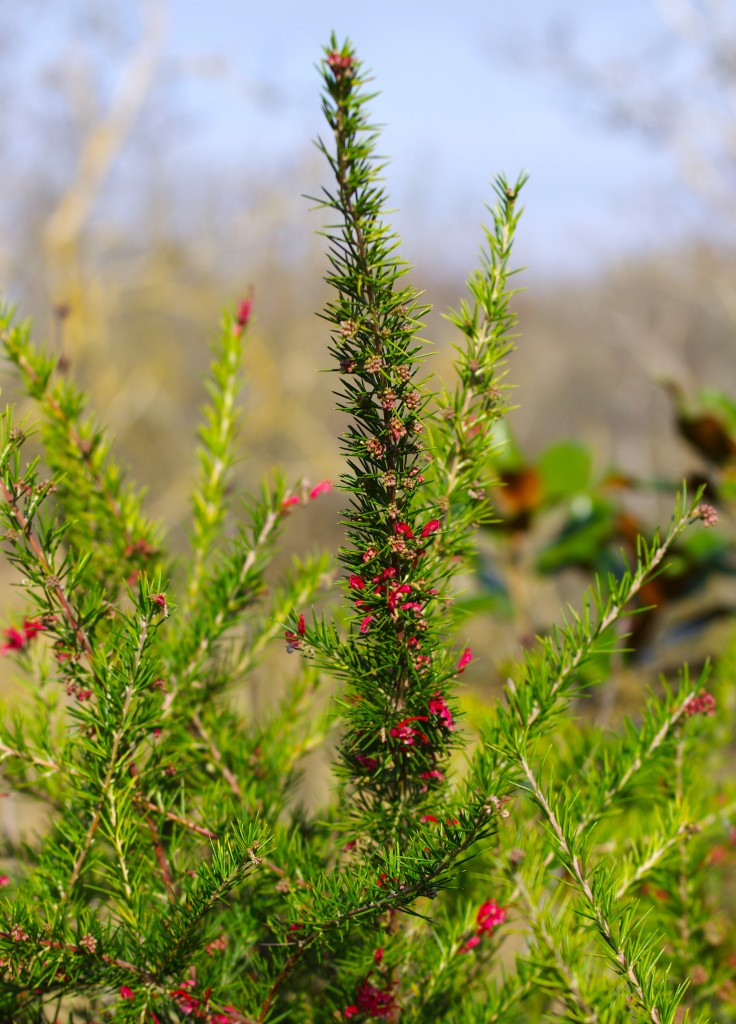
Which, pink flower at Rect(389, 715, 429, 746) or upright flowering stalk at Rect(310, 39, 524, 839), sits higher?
upright flowering stalk at Rect(310, 39, 524, 839)

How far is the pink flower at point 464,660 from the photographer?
65 centimetres

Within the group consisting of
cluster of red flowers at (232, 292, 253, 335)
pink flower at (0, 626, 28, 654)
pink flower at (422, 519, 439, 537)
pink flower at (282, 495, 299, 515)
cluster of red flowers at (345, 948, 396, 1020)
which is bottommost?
cluster of red flowers at (345, 948, 396, 1020)

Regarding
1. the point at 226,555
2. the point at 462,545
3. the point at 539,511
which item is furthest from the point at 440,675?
the point at 539,511

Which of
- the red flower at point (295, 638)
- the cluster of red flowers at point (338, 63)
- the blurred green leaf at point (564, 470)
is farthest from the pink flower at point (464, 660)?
the blurred green leaf at point (564, 470)

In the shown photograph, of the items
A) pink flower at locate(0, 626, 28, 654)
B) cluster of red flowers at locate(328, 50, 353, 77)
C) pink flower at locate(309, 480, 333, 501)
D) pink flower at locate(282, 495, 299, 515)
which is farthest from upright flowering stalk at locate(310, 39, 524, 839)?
pink flower at locate(0, 626, 28, 654)

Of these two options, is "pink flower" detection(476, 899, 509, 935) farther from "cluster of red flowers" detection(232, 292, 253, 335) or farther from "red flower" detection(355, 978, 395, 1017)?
"cluster of red flowers" detection(232, 292, 253, 335)

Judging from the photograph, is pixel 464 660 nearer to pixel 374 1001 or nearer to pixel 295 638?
pixel 295 638

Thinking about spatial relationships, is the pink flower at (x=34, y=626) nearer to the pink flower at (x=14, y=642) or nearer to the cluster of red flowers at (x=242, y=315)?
the pink flower at (x=14, y=642)

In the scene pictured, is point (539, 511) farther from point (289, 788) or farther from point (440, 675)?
point (440, 675)

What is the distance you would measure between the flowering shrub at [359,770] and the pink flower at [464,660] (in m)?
0.01

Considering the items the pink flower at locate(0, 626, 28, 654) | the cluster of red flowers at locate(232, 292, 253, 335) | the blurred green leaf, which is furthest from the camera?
the blurred green leaf

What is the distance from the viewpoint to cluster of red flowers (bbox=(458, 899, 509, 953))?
30.2 inches

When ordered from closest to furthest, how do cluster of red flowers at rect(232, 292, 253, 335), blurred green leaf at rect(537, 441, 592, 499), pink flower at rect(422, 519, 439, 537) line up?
1. pink flower at rect(422, 519, 439, 537)
2. cluster of red flowers at rect(232, 292, 253, 335)
3. blurred green leaf at rect(537, 441, 592, 499)

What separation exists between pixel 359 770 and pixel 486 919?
205 mm
